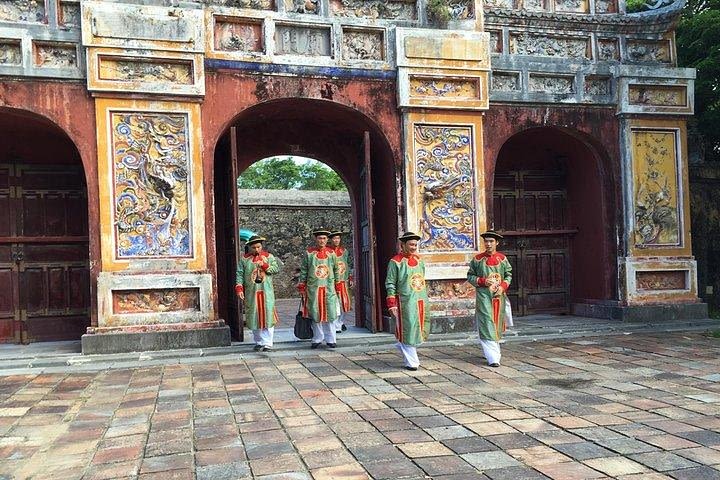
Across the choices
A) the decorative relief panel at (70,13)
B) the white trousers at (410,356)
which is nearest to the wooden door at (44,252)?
the decorative relief panel at (70,13)

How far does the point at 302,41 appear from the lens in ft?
27.7

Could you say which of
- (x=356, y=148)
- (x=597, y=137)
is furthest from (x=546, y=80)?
(x=356, y=148)

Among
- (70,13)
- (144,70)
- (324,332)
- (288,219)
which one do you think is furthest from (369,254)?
(288,219)

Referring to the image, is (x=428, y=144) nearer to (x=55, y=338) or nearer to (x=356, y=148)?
(x=356, y=148)

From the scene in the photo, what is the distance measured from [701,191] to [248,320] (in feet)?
26.5

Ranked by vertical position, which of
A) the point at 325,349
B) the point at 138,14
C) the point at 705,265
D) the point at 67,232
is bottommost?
the point at 325,349

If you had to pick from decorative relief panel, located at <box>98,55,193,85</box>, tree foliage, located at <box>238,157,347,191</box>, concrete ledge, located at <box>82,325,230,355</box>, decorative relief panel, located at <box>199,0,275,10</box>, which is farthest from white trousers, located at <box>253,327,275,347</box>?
tree foliage, located at <box>238,157,347,191</box>

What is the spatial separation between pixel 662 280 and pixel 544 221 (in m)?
2.10

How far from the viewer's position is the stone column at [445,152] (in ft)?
28.3

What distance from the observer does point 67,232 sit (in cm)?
910

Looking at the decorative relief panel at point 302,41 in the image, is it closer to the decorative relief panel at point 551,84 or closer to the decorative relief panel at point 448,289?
the decorative relief panel at point 551,84

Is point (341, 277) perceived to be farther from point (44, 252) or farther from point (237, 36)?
point (44, 252)

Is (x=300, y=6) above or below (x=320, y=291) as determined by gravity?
above

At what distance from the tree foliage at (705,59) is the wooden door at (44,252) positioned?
10299 millimetres
